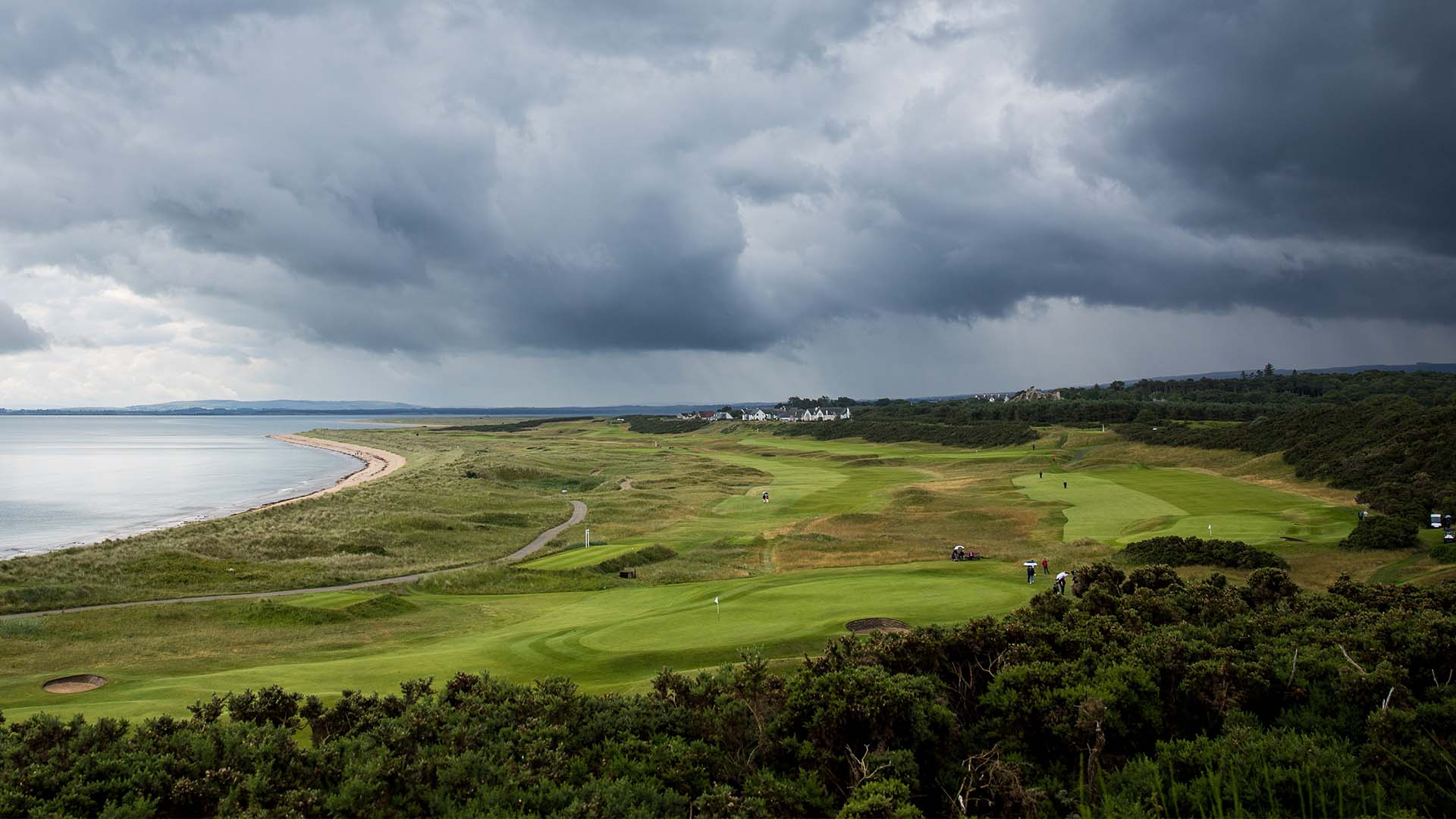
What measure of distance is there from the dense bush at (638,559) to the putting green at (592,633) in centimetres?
641

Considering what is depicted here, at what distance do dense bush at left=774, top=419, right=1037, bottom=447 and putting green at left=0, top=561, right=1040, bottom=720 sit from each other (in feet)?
309

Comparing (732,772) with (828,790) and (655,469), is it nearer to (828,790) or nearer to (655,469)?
(828,790)

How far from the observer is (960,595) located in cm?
2709

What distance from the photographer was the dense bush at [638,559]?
41281 mm

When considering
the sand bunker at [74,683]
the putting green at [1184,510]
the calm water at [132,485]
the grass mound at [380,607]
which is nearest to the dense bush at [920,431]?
the putting green at [1184,510]

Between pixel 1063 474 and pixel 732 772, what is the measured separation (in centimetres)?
7976

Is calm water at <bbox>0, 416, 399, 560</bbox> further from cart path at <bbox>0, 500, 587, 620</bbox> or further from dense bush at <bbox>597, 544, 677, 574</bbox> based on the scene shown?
dense bush at <bbox>597, 544, 677, 574</bbox>

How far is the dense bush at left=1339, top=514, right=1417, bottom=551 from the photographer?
34.6 metres

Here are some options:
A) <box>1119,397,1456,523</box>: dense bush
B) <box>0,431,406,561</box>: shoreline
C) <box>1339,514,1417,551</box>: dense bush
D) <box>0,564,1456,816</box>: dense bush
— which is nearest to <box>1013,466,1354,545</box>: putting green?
<box>1339,514,1417,551</box>: dense bush

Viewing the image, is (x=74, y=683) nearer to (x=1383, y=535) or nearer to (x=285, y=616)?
(x=285, y=616)

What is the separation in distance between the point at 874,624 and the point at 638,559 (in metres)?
22.8

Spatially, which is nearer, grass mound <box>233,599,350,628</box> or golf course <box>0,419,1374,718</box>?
golf course <box>0,419,1374,718</box>

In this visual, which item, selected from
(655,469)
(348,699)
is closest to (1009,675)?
(348,699)

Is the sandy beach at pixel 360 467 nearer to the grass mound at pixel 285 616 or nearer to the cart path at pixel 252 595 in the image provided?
the cart path at pixel 252 595
